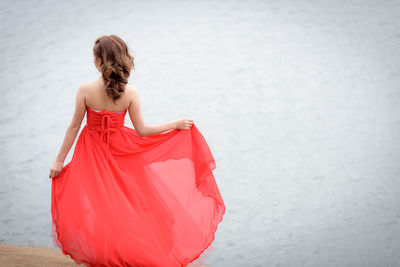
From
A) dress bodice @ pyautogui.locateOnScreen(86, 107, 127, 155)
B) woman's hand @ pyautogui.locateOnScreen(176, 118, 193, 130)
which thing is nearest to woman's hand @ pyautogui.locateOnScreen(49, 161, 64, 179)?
dress bodice @ pyautogui.locateOnScreen(86, 107, 127, 155)

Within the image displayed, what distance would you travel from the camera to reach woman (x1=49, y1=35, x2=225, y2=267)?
1.81m

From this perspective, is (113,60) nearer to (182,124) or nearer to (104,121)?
(104,121)

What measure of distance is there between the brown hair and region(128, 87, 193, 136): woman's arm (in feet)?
0.38

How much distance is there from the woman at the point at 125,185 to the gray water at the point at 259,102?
67.3 inches

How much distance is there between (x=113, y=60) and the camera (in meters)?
1.76

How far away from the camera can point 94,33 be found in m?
4.56

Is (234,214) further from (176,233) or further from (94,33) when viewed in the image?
(94,33)

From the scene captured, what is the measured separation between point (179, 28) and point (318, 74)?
1.90 m

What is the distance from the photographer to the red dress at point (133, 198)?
71.8 inches

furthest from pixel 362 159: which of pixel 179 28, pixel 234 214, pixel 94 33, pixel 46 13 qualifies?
pixel 46 13

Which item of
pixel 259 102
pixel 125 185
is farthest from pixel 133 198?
pixel 259 102

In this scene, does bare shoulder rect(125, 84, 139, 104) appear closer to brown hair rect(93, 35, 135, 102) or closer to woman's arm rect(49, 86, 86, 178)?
brown hair rect(93, 35, 135, 102)

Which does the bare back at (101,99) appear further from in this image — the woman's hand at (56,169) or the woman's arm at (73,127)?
the woman's hand at (56,169)

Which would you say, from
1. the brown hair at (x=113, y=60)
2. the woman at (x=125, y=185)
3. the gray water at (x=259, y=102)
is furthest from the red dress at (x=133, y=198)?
the gray water at (x=259, y=102)
